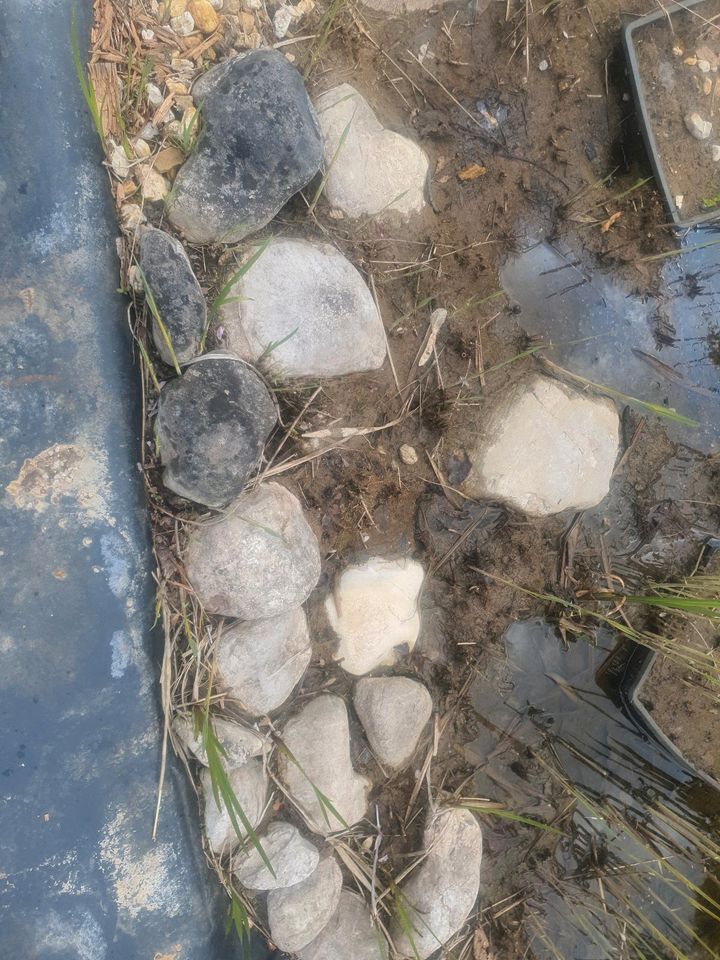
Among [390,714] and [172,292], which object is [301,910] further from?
[172,292]

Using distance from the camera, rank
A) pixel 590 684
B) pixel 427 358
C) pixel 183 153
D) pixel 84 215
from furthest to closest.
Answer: pixel 590 684 → pixel 427 358 → pixel 183 153 → pixel 84 215

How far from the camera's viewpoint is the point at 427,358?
220cm

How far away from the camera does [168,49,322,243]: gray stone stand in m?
1.72

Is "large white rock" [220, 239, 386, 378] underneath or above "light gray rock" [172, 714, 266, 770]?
above

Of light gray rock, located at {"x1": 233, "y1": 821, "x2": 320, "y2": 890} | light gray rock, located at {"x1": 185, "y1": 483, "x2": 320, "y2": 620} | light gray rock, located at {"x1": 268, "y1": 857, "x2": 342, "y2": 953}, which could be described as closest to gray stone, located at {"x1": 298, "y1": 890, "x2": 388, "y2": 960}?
light gray rock, located at {"x1": 268, "y1": 857, "x2": 342, "y2": 953}

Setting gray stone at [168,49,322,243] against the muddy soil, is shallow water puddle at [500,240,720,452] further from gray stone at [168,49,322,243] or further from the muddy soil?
gray stone at [168,49,322,243]

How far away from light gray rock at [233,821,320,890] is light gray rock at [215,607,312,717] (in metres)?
0.38

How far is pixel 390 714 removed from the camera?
2182mm

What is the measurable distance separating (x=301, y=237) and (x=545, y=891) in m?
2.58

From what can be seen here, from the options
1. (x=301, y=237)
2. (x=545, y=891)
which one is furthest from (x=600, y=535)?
(x=301, y=237)

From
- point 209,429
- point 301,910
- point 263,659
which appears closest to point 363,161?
point 209,429

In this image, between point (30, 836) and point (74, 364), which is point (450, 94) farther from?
point (30, 836)

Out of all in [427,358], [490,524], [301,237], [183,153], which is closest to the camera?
[183,153]

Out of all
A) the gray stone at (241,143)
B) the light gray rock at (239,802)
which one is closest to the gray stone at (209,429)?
the gray stone at (241,143)
